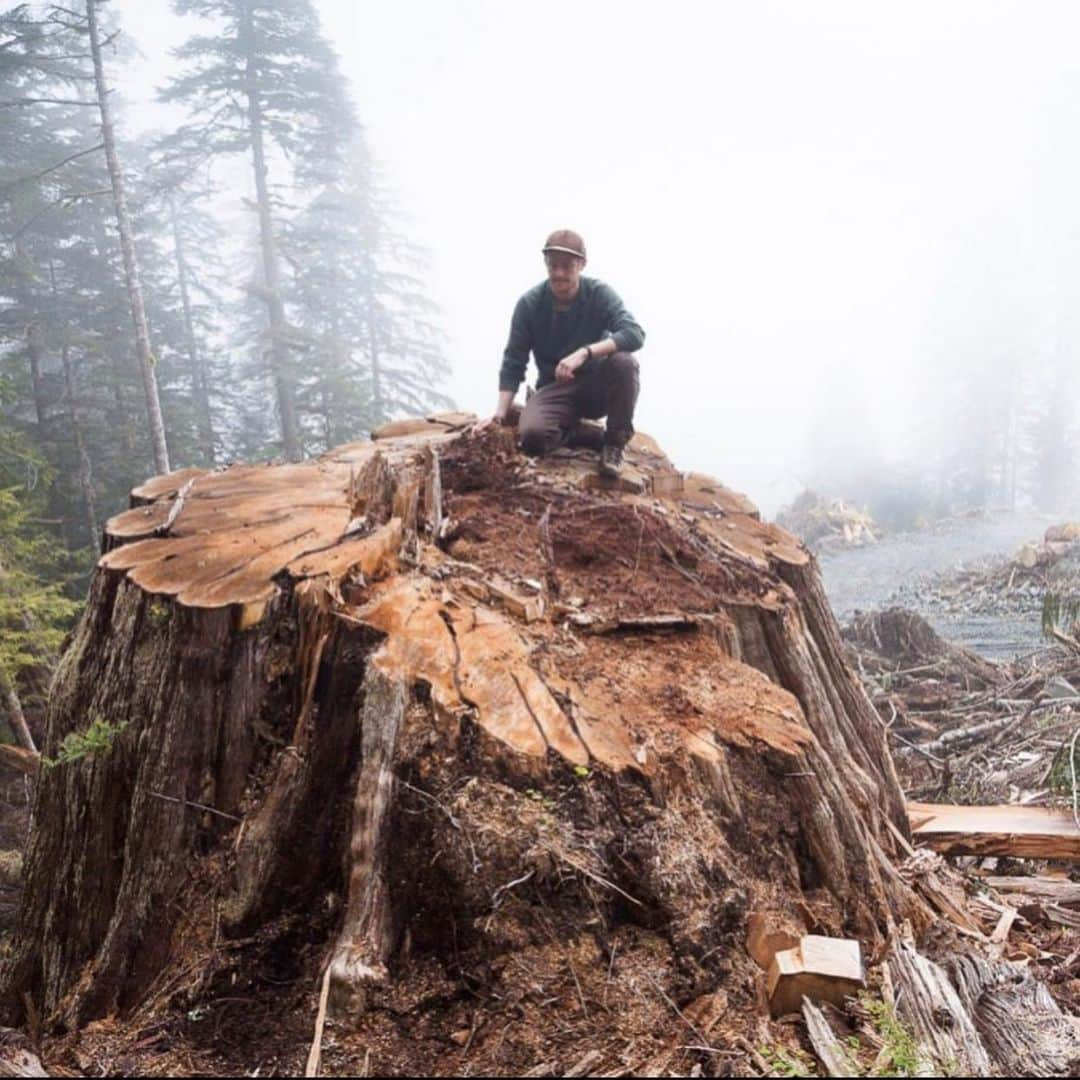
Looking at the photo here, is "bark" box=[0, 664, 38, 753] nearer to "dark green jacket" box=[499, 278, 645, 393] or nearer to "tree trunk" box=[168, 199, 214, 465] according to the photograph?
"dark green jacket" box=[499, 278, 645, 393]

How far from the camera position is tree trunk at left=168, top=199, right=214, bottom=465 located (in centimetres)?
1692

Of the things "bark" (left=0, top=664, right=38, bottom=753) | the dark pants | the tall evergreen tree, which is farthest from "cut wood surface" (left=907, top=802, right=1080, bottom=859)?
the tall evergreen tree

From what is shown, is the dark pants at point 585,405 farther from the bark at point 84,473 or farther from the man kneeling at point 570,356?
the bark at point 84,473

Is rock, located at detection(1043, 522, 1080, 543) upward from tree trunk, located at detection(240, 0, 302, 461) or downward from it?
downward

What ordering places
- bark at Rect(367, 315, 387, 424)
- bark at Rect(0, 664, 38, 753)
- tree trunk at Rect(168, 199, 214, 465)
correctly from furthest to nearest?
bark at Rect(367, 315, 387, 424)
tree trunk at Rect(168, 199, 214, 465)
bark at Rect(0, 664, 38, 753)

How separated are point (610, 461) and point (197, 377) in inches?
737

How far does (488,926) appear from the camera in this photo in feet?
5.66

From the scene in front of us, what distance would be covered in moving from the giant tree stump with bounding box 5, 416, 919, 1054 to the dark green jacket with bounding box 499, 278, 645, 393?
1.56 m

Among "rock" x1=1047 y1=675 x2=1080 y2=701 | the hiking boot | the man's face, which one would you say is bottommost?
"rock" x1=1047 y1=675 x2=1080 y2=701

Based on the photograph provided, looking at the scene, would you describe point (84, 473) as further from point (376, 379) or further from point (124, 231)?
point (376, 379)

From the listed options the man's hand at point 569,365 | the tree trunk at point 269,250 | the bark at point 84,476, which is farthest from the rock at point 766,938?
the tree trunk at point 269,250

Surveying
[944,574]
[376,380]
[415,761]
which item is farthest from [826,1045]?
[376,380]

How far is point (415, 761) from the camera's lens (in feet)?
6.31

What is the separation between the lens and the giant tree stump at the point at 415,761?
1.81 m
